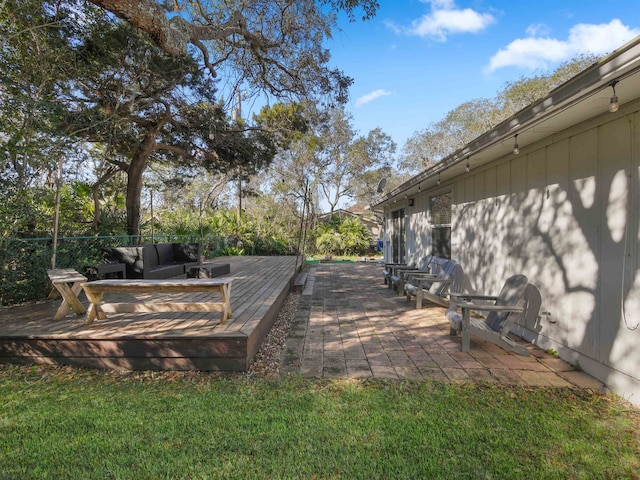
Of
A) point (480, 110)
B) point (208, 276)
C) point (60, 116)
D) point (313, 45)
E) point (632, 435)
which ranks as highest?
point (480, 110)

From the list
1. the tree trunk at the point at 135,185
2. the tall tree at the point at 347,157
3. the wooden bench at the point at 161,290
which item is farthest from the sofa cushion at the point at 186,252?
the tall tree at the point at 347,157

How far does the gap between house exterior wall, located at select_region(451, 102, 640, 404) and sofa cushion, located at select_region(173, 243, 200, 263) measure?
6.73m

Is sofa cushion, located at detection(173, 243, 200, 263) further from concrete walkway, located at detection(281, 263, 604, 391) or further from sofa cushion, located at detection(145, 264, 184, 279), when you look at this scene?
concrete walkway, located at detection(281, 263, 604, 391)

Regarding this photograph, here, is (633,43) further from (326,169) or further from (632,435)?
(326,169)

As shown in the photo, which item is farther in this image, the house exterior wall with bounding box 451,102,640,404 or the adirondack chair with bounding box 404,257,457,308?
the adirondack chair with bounding box 404,257,457,308

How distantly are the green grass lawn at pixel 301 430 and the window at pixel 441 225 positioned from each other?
4.58m

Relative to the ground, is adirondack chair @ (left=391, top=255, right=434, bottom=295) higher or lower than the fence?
lower

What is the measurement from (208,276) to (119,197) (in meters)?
7.93

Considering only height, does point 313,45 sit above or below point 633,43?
above

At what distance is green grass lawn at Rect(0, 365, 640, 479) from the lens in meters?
1.98

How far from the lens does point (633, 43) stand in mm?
2119

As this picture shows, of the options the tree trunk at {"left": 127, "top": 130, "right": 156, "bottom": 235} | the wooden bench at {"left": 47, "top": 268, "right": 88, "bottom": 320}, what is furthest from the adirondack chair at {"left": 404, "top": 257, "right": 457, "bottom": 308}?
the tree trunk at {"left": 127, "top": 130, "right": 156, "bottom": 235}

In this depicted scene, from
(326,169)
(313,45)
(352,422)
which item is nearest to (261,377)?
(352,422)

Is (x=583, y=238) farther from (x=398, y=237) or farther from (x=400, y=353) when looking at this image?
(x=398, y=237)
